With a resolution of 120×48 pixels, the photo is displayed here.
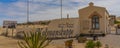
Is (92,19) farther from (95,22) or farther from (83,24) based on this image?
(83,24)

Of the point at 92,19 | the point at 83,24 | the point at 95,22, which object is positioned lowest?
the point at 83,24

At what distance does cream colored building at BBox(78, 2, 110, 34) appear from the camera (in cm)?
4862

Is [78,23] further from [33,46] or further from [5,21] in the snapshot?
[33,46]

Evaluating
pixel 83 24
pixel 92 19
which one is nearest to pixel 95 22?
pixel 92 19

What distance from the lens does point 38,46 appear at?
58.2 ft

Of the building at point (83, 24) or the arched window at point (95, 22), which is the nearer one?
the building at point (83, 24)

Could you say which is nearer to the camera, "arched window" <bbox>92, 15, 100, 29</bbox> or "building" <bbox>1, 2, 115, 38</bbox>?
"building" <bbox>1, 2, 115, 38</bbox>

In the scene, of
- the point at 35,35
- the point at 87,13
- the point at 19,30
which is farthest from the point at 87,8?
the point at 35,35

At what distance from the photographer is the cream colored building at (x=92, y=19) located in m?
48.6

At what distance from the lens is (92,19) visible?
162ft

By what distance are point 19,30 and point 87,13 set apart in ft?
37.6

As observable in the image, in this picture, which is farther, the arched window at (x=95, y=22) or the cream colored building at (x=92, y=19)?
the arched window at (x=95, y=22)

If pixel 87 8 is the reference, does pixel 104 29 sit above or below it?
below

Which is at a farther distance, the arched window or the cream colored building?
the arched window
